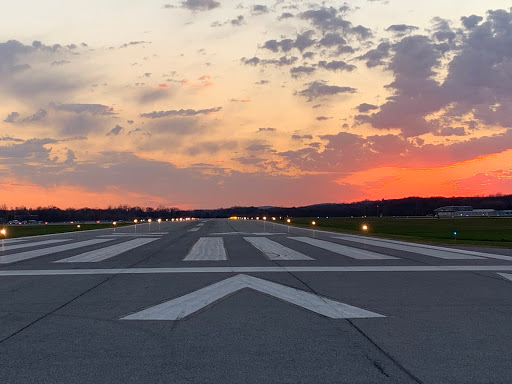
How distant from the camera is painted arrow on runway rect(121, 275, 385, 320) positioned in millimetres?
7371

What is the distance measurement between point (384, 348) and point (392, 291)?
162 inches

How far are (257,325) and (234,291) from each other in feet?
9.42

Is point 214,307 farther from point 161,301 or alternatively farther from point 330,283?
point 330,283

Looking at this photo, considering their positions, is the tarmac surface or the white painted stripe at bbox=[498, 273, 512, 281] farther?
the white painted stripe at bbox=[498, 273, 512, 281]

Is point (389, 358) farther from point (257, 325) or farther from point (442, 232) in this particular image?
point (442, 232)

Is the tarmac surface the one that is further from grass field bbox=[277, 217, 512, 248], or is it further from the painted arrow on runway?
grass field bbox=[277, 217, 512, 248]

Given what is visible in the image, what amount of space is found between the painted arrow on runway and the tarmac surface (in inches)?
1.2

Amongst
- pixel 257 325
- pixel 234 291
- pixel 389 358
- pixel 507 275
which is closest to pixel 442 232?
pixel 507 275

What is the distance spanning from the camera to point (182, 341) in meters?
5.91

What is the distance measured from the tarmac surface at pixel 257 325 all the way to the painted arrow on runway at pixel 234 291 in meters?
0.03

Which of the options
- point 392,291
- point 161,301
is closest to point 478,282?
point 392,291

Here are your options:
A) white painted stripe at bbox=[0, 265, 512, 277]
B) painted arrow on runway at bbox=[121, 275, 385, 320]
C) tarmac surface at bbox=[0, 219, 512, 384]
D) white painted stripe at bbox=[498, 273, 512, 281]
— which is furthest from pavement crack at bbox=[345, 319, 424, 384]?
white painted stripe at bbox=[498, 273, 512, 281]

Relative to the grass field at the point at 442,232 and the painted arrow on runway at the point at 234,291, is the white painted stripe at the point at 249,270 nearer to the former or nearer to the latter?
the painted arrow on runway at the point at 234,291

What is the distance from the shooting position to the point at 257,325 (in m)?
6.71
